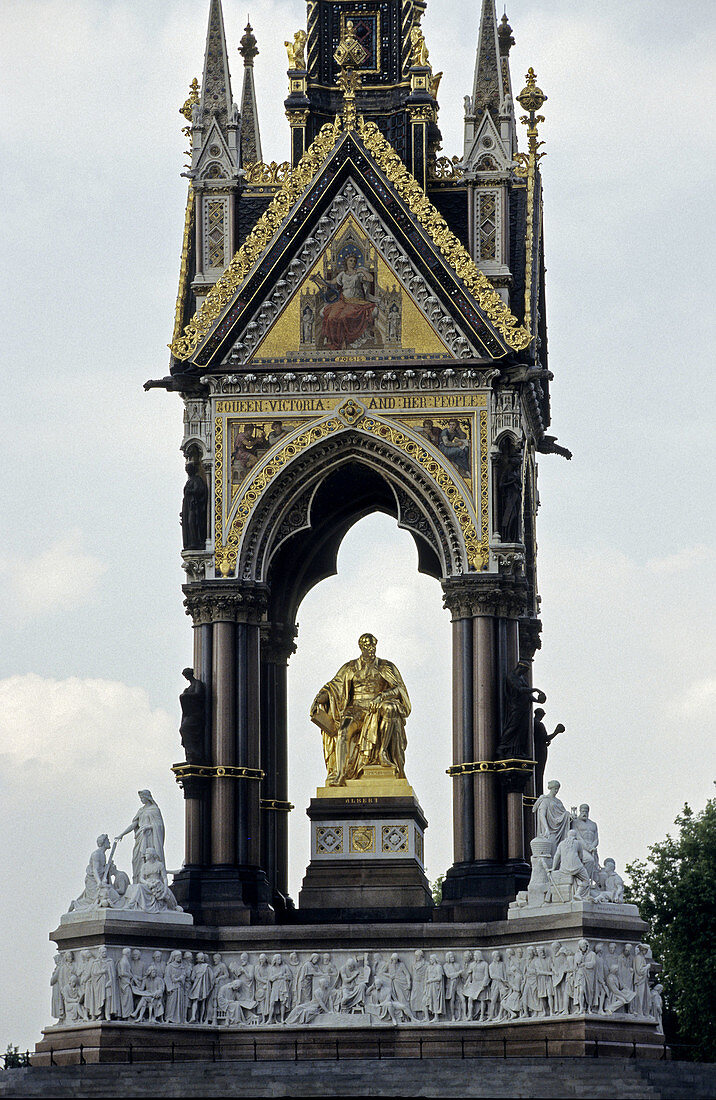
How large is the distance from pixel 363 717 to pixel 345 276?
7176mm

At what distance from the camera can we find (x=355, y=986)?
4172 cm

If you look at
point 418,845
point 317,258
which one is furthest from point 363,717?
point 317,258

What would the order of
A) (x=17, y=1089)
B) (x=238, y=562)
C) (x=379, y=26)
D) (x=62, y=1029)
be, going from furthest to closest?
(x=379, y=26)
(x=238, y=562)
(x=62, y=1029)
(x=17, y=1089)

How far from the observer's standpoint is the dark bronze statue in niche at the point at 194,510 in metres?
43.9

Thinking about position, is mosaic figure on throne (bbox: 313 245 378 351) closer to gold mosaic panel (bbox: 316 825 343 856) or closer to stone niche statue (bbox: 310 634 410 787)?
stone niche statue (bbox: 310 634 410 787)

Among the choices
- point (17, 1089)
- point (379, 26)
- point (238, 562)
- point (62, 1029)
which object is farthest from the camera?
point (379, 26)

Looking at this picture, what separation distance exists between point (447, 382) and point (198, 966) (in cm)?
1001

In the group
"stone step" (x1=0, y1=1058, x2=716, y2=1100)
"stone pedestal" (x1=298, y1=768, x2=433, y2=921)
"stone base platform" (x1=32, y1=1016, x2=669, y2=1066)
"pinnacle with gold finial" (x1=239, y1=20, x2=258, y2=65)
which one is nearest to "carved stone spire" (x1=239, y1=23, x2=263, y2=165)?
"pinnacle with gold finial" (x1=239, y1=20, x2=258, y2=65)

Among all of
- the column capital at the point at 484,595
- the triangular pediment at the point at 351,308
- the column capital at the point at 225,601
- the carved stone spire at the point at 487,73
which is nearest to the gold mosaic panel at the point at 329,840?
the column capital at the point at 225,601

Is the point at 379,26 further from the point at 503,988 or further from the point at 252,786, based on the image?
the point at 503,988

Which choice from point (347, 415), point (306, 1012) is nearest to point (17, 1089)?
point (306, 1012)

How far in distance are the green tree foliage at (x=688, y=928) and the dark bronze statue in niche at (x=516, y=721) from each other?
1573 cm

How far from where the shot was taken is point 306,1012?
41594 mm

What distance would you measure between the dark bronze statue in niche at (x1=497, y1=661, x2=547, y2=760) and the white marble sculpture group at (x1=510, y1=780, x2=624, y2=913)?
4.14ft
